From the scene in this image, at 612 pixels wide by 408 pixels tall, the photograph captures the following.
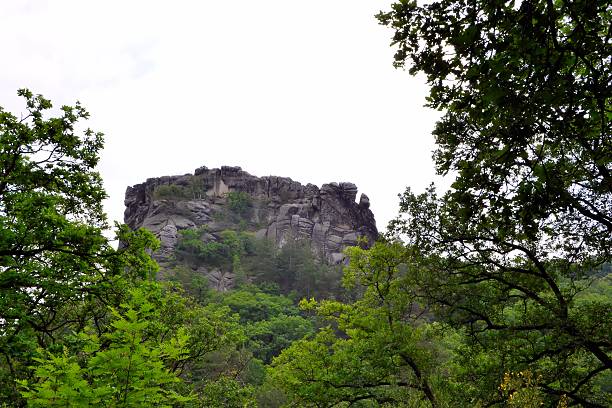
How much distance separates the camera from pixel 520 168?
8.09m

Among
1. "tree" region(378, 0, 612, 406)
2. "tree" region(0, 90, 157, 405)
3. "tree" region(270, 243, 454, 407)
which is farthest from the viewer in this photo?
"tree" region(270, 243, 454, 407)

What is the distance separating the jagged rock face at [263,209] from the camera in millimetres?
81438

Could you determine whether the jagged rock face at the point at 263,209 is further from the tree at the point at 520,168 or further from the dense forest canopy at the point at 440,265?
the tree at the point at 520,168

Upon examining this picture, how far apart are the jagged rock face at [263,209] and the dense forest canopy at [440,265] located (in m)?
60.1

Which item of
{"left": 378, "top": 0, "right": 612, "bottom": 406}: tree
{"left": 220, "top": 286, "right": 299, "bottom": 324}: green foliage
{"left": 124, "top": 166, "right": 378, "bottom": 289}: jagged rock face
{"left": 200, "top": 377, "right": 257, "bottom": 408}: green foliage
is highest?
{"left": 124, "top": 166, "right": 378, "bottom": 289}: jagged rock face

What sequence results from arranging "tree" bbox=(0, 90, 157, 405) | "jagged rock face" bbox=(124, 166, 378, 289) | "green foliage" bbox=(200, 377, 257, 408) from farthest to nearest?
"jagged rock face" bbox=(124, 166, 378, 289) < "green foliage" bbox=(200, 377, 257, 408) < "tree" bbox=(0, 90, 157, 405)

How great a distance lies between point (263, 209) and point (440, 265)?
8208cm

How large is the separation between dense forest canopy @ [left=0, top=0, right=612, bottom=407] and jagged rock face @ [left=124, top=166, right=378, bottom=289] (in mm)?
60089

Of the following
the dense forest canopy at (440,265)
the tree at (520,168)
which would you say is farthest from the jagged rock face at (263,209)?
the tree at (520,168)

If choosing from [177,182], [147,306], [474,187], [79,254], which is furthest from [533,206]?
[177,182]

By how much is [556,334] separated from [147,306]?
27.4ft

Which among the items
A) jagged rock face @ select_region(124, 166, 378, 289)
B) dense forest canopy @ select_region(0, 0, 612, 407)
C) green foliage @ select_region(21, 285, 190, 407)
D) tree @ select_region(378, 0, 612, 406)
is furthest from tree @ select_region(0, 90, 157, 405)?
jagged rock face @ select_region(124, 166, 378, 289)

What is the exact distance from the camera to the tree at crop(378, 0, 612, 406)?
12.7 ft

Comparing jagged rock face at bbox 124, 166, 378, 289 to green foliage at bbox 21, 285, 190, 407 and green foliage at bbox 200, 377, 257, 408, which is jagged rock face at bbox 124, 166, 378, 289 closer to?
green foliage at bbox 200, 377, 257, 408
